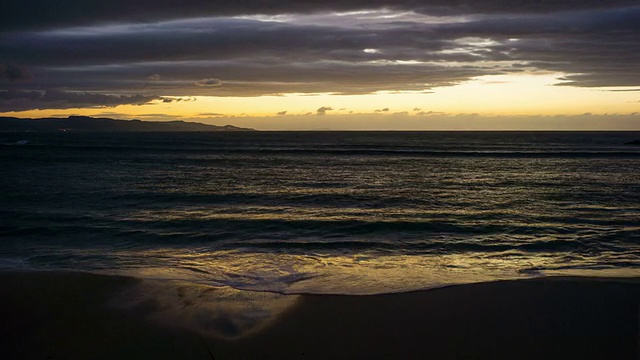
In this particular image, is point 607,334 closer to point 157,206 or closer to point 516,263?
point 516,263

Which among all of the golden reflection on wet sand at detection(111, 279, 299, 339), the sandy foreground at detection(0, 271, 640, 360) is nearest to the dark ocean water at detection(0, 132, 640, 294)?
the golden reflection on wet sand at detection(111, 279, 299, 339)

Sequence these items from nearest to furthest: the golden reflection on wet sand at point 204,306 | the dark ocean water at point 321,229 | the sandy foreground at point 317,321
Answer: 1. the sandy foreground at point 317,321
2. the golden reflection on wet sand at point 204,306
3. the dark ocean water at point 321,229

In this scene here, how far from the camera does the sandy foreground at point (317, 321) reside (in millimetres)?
6496

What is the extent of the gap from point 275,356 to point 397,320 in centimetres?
197

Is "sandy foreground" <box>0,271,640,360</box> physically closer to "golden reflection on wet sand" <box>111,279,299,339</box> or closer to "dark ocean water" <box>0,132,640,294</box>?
"golden reflection on wet sand" <box>111,279,299,339</box>

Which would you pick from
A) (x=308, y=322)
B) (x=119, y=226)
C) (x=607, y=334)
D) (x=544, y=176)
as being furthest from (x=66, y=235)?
(x=544, y=176)

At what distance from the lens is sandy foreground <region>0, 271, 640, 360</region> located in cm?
650

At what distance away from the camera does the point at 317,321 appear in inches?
296

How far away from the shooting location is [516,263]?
11.7 meters

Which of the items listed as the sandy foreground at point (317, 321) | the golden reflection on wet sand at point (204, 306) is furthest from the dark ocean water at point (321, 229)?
the sandy foreground at point (317, 321)

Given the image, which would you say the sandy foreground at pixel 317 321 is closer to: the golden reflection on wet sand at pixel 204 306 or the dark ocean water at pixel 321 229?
the golden reflection on wet sand at pixel 204 306

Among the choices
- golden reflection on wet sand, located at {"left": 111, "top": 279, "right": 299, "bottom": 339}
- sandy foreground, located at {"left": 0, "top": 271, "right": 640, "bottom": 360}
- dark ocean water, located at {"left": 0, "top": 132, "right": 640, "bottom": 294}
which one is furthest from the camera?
dark ocean water, located at {"left": 0, "top": 132, "right": 640, "bottom": 294}

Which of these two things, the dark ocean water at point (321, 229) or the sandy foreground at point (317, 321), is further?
the dark ocean water at point (321, 229)

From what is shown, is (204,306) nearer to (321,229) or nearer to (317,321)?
(317,321)
